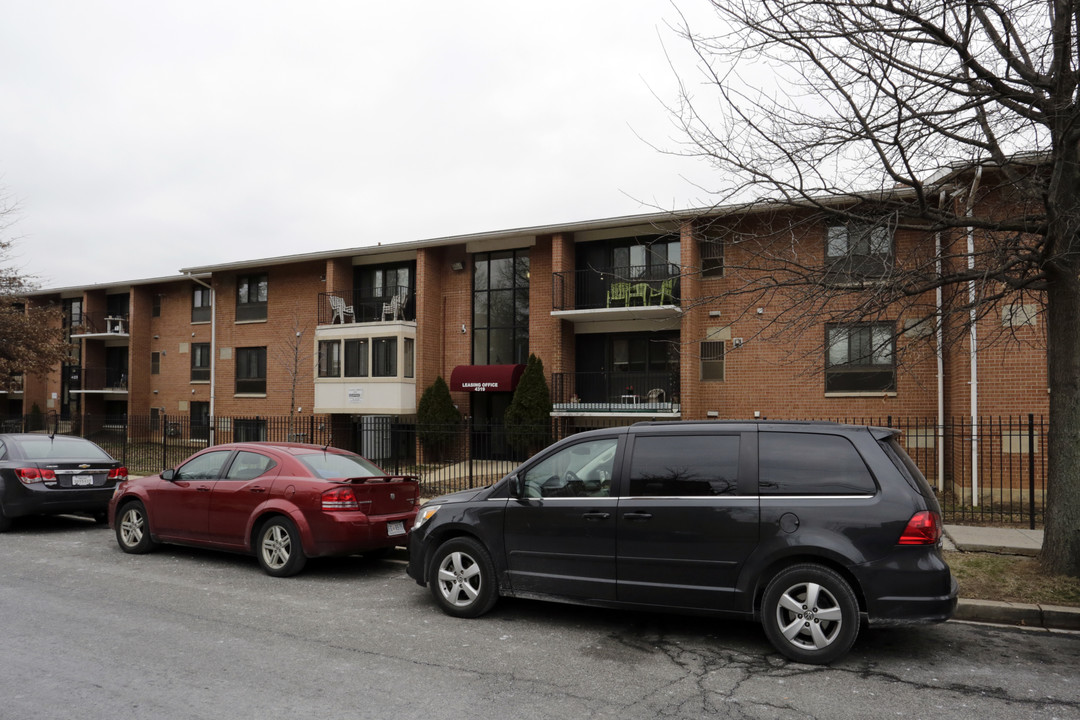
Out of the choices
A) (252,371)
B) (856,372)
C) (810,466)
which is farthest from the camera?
(252,371)

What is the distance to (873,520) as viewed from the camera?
17.0 ft

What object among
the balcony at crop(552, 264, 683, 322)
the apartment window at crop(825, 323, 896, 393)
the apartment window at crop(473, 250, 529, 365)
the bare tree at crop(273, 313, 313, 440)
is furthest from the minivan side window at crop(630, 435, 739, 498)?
the bare tree at crop(273, 313, 313, 440)

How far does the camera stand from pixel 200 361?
96.6 feet

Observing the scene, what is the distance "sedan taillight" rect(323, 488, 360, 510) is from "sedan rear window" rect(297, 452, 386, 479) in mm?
383

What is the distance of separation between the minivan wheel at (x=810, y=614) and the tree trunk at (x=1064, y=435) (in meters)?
3.46

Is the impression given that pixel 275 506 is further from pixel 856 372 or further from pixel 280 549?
pixel 856 372

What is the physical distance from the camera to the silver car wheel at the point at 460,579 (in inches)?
250

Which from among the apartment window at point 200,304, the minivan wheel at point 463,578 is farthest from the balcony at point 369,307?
the minivan wheel at point 463,578

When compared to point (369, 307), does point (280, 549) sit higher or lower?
lower

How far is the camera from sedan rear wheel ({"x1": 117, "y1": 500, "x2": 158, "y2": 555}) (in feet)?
30.1

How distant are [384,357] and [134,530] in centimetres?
1431

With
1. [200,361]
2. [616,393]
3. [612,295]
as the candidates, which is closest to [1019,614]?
[612,295]

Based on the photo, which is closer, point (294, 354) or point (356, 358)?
point (356, 358)

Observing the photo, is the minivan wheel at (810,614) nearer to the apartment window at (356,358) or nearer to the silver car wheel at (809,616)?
the silver car wheel at (809,616)
